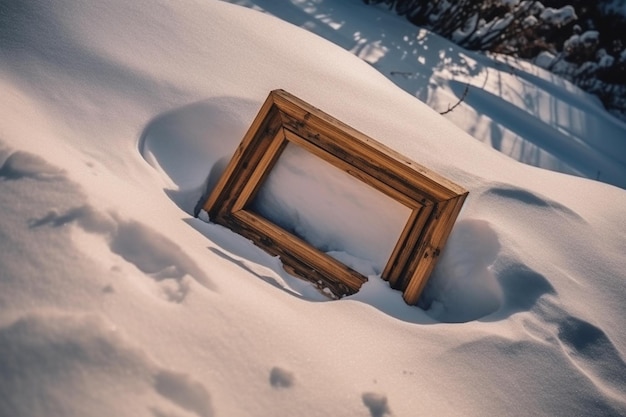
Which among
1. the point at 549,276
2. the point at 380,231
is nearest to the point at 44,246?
the point at 380,231

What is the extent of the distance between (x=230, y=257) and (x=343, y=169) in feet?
1.44

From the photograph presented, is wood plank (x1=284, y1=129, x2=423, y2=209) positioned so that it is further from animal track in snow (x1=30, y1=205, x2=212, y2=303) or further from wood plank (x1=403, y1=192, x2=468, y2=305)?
animal track in snow (x1=30, y1=205, x2=212, y2=303)

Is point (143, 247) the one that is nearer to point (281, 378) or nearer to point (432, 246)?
point (281, 378)

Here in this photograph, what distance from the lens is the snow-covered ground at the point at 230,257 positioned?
28.4 inches

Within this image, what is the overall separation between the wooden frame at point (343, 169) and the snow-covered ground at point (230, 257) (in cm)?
6

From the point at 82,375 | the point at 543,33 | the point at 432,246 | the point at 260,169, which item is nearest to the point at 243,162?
the point at 260,169

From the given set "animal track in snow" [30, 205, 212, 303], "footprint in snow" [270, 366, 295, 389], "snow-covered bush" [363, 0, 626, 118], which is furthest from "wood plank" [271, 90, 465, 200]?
"snow-covered bush" [363, 0, 626, 118]

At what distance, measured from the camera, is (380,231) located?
4.21 ft

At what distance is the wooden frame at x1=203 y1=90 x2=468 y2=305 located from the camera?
119 centimetres

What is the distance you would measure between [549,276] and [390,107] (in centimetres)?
90

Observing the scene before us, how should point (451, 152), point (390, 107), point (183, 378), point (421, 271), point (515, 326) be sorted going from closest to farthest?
point (183, 378) < point (515, 326) < point (421, 271) < point (451, 152) < point (390, 107)

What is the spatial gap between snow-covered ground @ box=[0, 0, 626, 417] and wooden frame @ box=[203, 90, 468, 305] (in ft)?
0.19

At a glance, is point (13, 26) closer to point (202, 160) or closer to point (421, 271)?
point (202, 160)

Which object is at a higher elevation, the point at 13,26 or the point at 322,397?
the point at 13,26
